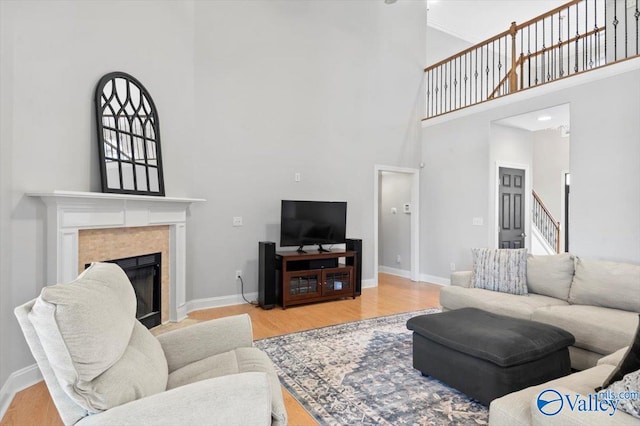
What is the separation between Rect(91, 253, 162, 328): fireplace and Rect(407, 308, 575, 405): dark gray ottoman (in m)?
2.61

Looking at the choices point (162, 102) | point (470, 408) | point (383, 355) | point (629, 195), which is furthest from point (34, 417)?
point (629, 195)

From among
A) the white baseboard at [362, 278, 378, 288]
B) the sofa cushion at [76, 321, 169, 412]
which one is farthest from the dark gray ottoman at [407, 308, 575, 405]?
the white baseboard at [362, 278, 378, 288]

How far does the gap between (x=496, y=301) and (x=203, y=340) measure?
256 centimetres

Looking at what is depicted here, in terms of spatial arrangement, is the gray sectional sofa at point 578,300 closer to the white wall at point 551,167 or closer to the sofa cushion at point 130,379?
the sofa cushion at point 130,379

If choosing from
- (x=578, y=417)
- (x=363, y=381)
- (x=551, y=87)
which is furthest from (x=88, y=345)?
(x=551, y=87)

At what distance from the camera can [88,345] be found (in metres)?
1.17

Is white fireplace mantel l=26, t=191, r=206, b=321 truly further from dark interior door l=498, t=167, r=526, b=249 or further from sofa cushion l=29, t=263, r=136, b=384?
dark interior door l=498, t=167, r=526, b=249

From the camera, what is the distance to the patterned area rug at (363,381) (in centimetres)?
214

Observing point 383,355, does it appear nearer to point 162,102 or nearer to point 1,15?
point 162,102

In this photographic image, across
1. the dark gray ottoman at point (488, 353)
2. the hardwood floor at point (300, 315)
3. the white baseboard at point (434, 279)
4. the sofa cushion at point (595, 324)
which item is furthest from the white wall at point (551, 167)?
the dark gray ottoman at point (488, 353)

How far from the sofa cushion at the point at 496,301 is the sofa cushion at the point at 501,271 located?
88 millimetres

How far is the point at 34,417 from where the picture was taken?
2152mm

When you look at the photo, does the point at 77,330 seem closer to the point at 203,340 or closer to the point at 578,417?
the point at 203,340

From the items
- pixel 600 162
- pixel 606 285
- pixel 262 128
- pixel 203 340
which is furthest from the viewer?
pixel 262 128
